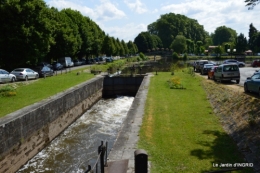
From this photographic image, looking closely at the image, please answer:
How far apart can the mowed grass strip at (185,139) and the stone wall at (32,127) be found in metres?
5.64

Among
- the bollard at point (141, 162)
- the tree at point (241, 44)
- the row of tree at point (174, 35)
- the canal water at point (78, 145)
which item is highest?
the row of tree at point (174, 35)

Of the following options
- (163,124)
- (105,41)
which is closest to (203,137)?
(163,124)

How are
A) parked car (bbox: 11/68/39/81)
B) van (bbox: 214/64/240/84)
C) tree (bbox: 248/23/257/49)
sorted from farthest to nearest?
tree (bbox: 248/23/257/49)
parked car (bbox: 11/68/39/81)
van (bbox: 214/64/240/84)

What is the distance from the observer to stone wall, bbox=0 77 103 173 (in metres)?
11.5

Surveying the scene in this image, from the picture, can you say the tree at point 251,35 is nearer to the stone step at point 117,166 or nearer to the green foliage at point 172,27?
the green foliage at point 172,27

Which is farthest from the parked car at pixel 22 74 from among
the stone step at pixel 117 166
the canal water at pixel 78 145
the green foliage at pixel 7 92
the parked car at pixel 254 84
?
the stone step at pixel 117 166

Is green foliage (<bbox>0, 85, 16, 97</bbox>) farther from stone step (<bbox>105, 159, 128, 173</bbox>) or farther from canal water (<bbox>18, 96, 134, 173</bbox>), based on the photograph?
stone step (<bbox>105, 159, 128, 173</bbox>)

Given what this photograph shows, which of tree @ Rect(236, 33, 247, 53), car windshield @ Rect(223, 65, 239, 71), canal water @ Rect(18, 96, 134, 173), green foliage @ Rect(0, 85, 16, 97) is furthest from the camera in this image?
tree @ Rect(236, 33, 247, 53)

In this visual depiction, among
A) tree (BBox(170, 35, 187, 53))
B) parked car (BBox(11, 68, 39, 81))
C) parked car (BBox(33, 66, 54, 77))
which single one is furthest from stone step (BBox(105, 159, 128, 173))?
tree (BBox(170, 35, 187, 53))

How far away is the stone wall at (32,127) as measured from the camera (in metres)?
11.5

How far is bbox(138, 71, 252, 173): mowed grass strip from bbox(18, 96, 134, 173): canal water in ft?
10.7

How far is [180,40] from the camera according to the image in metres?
111

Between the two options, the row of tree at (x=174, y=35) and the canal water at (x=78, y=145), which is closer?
the canal water at (x=78, y=145)

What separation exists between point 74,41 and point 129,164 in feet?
137
